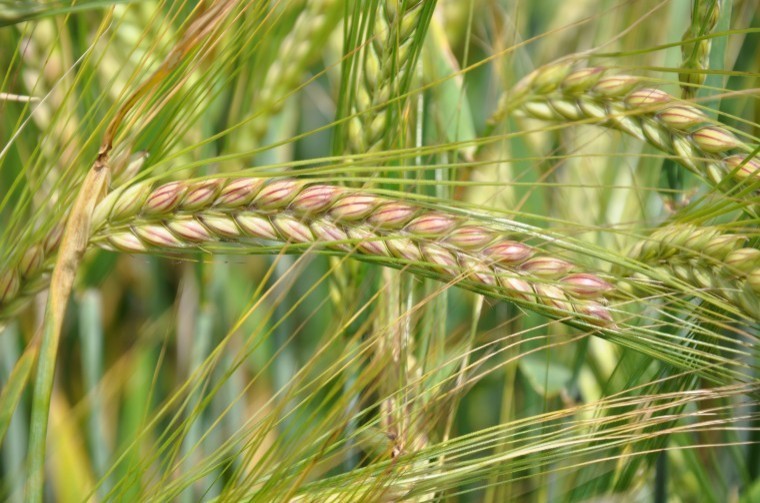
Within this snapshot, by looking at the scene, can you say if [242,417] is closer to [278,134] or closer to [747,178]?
[278,134]

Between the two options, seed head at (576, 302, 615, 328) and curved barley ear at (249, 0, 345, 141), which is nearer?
seed head at (576, 302, 615, 328)

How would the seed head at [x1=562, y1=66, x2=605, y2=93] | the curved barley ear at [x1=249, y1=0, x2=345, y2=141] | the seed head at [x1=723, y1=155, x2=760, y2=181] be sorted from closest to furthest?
the seed head at [x1=723, y1=155, x2=760, y2=181] → the seed head at [x1=562, y1=66, x2=605, y2=93] → the curved barley ear at [x1=249, y1=0, x2=345, y2=141]

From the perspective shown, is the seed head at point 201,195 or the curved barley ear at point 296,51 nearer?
the seed head at point 201,195

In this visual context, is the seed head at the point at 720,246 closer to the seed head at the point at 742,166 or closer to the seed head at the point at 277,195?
the seed head at the point at 742,166

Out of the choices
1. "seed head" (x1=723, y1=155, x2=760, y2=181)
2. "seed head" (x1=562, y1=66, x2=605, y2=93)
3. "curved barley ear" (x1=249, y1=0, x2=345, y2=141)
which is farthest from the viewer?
"curved barley ear" (x1=249, y1=0, x2=345, y2=141)

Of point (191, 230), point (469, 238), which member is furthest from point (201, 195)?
point (469, 238)

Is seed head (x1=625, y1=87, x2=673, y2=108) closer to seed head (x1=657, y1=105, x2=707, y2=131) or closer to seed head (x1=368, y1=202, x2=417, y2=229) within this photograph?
seed head (x1=657, y1=105, x2=707, y2=131)

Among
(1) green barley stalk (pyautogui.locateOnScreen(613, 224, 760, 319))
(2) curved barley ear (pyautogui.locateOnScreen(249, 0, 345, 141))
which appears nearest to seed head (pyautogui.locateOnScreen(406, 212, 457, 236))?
(1) green barley stalk (pyautogui.locateOnScreen(613, 224, 760, 319))

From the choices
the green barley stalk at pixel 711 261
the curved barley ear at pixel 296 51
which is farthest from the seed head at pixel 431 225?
the curved barley ear at pixel 296 51
